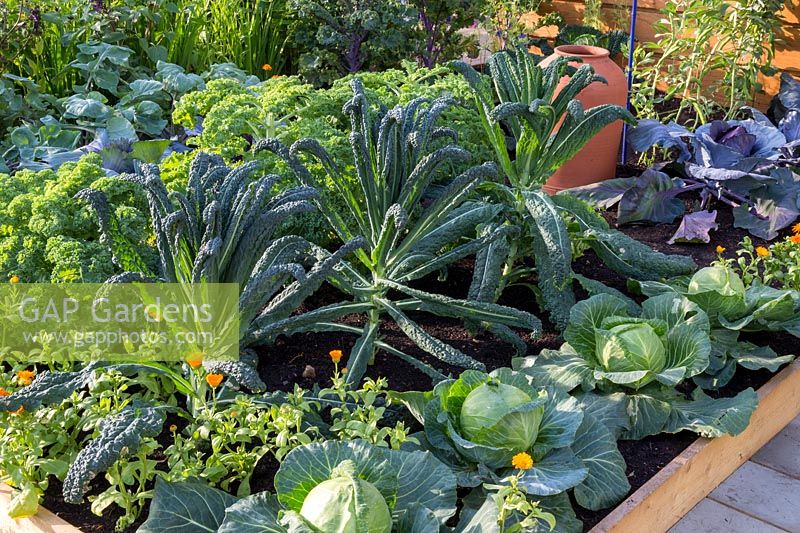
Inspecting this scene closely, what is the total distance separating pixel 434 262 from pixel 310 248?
1.39 ft

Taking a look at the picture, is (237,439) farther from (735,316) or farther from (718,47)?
(718,47)

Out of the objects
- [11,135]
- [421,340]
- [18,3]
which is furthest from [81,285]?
[18,3]

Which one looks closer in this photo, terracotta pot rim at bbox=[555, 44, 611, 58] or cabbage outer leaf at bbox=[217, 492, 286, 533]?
cabbage outer leaf at bbox=[217, 492, 286, 533]

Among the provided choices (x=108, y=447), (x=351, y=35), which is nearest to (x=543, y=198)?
(x=108, y=447)

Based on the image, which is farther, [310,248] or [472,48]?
[472,48]

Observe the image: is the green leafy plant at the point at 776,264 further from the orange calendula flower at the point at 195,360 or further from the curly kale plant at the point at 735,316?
the orange calendula flower at the point at 195,360

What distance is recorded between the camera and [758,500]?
256 cm

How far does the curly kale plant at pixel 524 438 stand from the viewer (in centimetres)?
206

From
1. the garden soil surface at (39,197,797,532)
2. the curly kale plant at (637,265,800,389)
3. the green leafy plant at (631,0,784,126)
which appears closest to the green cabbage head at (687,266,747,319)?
the curly kale plant at (637,265,800,389)

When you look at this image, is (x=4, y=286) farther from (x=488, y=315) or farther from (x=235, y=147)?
(x=488, y=315)

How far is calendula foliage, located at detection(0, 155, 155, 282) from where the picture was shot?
2.61 metres

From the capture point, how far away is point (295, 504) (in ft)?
6.16

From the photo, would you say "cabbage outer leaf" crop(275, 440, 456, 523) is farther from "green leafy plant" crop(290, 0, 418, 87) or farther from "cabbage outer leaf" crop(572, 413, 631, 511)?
"green leafy plant" crop(290, 0, 418, 87)

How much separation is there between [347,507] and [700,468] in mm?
1189
